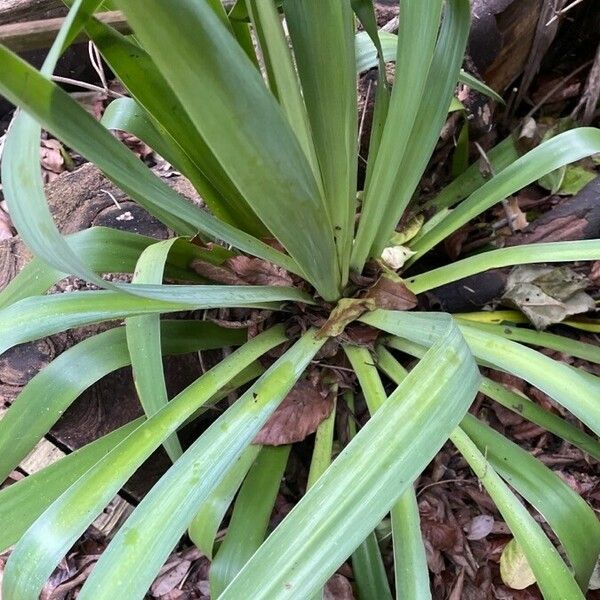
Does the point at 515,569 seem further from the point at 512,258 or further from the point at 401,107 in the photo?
the point at 401,107

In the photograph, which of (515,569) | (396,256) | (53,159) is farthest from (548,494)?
(53,159)

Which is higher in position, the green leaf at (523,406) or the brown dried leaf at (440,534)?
the green leaf at (523,406)

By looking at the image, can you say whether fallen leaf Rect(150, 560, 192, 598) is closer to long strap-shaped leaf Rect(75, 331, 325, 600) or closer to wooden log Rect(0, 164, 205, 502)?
wooden log Rect(0, 164, 205, 502)

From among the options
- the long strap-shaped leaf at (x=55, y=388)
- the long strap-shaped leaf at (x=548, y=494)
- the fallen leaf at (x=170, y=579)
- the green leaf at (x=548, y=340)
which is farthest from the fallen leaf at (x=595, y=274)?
the fallen leaf at (x=170, y=579)

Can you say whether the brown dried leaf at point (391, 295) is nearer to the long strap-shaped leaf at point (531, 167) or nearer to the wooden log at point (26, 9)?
the long strap-shaped leaf at point (531, 167)

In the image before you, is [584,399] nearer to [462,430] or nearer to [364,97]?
[462,430]

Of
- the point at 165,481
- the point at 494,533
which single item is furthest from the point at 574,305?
the point at 165,481
